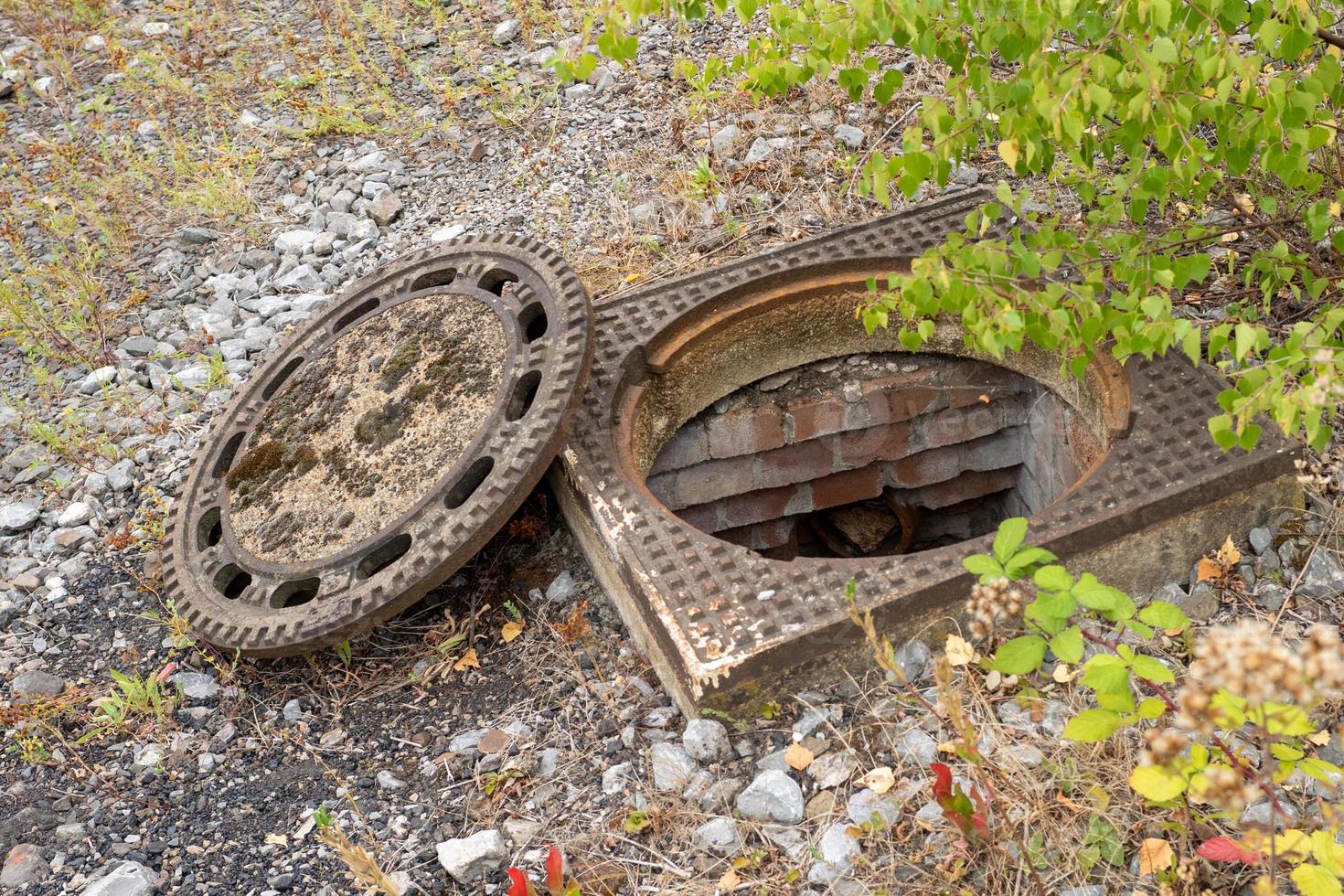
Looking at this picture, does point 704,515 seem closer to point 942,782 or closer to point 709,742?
point 709,742

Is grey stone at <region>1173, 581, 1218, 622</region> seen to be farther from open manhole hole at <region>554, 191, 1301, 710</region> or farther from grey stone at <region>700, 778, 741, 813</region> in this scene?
grey stone at <region>700, 778, 741, 813</region>

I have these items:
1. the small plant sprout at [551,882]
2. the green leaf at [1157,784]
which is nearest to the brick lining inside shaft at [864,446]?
the small plant sprout at [551,882]

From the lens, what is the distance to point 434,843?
2.57 m

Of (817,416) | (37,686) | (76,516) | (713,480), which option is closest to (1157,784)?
(817,416)

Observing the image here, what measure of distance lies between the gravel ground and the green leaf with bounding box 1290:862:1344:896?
0.46 m

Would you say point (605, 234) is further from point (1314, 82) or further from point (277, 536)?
point (1314, 82)

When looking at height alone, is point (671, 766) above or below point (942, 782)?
below

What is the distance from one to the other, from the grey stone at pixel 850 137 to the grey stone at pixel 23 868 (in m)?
3.43

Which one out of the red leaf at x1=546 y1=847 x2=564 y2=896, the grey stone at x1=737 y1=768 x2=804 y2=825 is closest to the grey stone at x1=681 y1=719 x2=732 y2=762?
the grey stone at x1=737 y1=768 x2=804 y2=825

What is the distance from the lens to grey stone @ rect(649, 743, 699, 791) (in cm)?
256

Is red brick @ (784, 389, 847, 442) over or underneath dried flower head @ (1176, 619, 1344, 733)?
underneath

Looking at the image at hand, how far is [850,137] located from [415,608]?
2.43 meters

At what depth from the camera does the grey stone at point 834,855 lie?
229 centimetres

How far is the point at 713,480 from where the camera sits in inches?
154
